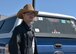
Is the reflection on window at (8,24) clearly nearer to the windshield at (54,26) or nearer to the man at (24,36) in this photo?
the windshield at (54,26)

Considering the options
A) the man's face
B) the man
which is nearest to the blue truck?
the man

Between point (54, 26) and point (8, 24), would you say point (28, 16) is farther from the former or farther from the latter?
point (8, 24)

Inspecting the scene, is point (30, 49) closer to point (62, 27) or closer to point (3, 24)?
point (62, 27)

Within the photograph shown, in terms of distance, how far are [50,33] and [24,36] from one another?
1.70 metres

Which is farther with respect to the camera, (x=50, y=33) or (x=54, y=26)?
(x=54, y=26)

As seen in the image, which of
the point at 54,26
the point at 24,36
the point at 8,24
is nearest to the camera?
the point at 24,36

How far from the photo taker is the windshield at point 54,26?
647 cm

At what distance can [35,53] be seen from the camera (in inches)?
194

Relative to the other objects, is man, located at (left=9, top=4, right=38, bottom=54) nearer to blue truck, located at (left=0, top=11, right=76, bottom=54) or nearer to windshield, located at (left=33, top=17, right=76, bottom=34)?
blue truck, located at (left=0, top=11, right=76, bottom=54)

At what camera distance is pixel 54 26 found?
674 centimetres

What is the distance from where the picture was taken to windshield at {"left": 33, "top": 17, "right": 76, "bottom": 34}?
647 centimetres

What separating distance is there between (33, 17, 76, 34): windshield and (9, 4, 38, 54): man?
4.96 ft

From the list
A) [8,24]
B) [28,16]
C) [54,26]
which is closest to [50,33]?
[54,26]

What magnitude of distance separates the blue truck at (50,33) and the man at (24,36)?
939 mm
